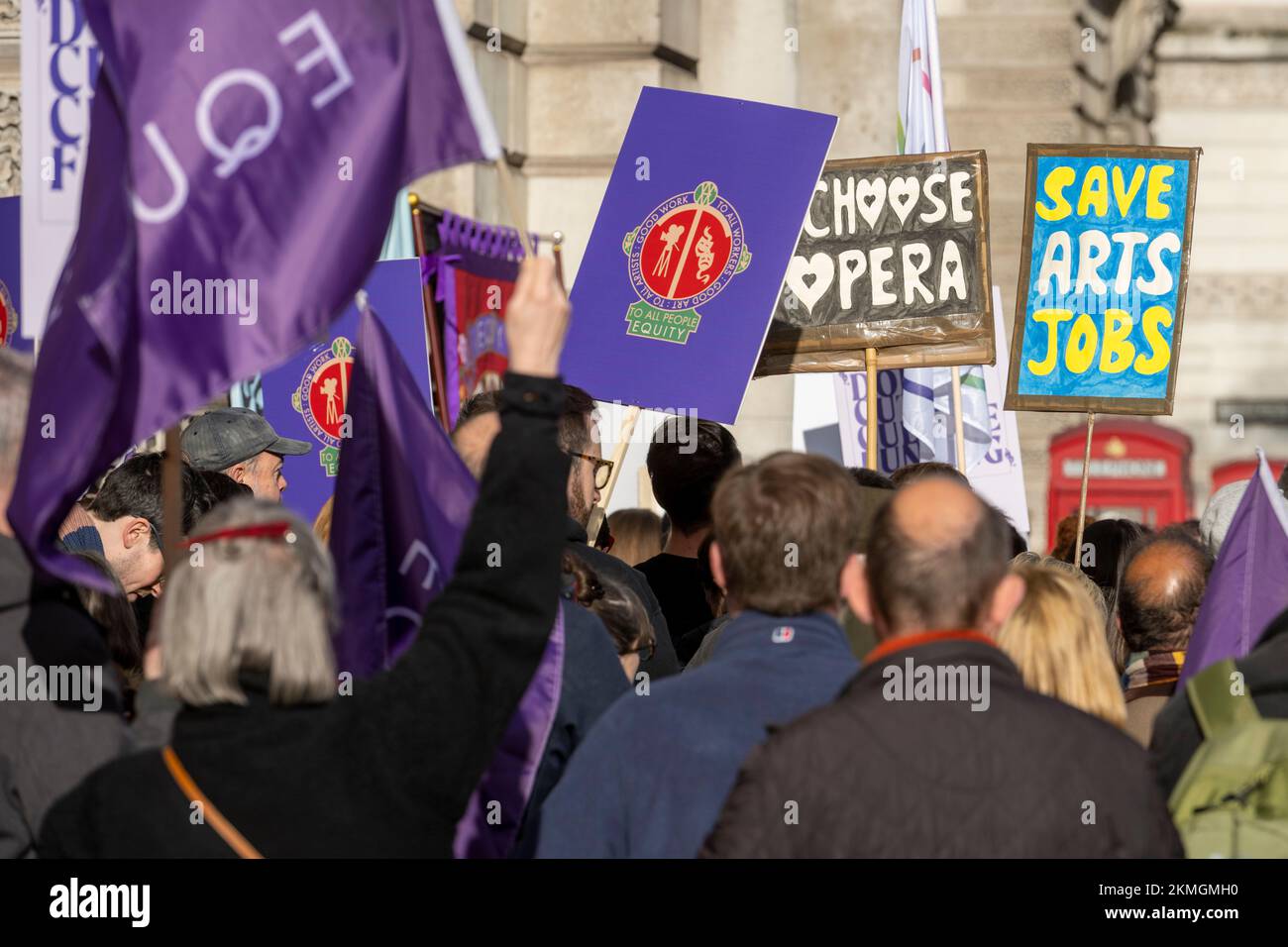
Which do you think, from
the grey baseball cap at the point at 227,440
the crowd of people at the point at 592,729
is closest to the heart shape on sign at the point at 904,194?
the grey baseball cap at the point at 227,440

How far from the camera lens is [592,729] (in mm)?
3086

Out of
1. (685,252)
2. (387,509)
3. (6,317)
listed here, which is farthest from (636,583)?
(6,317)

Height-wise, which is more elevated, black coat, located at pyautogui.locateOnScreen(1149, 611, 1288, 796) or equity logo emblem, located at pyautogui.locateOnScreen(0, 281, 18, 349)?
equity logo emblem, located at pyautogui.locateOnScreen(0, 281, 18, 349)

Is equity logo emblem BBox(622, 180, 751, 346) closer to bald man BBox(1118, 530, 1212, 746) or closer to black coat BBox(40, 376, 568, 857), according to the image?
bald man BBox(1118, 530, 1212, 746)

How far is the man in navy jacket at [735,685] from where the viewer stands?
2984 mm

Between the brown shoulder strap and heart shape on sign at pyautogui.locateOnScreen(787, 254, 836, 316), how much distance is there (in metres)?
4.51

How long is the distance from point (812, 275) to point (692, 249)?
1.03 meters

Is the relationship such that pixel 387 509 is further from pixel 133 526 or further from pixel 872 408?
pixel 872 408

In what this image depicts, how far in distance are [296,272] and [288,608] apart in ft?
2.57

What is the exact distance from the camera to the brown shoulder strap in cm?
261

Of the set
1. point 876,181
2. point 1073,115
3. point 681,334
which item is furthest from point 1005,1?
point 681,334

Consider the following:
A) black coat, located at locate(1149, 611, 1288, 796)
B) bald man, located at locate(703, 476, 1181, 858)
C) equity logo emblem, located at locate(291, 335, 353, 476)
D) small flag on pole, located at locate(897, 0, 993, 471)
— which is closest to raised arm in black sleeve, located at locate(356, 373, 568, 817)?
bald man, located at locate(703, 476, 1181, 858)

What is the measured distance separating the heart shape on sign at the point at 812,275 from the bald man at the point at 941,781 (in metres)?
4.30

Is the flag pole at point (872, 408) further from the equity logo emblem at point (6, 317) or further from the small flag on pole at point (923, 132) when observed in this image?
the equity logo emblem at point (6, 317)
